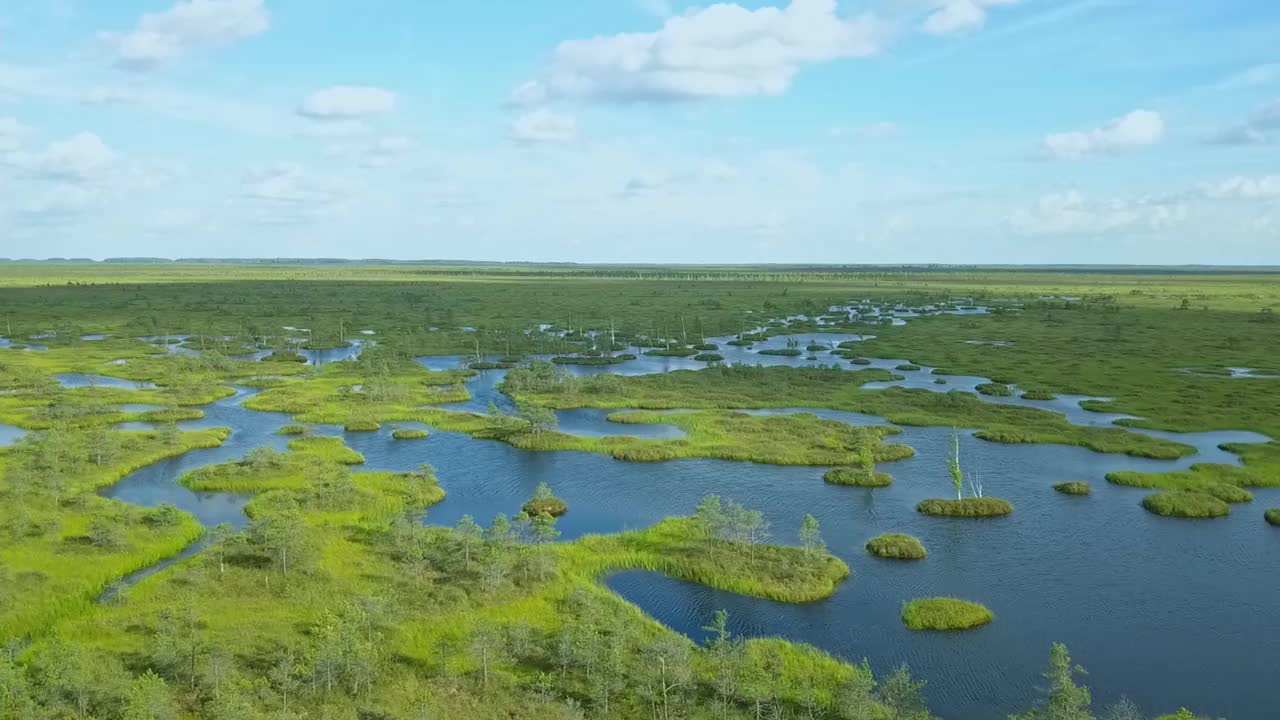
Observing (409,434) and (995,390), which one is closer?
(409,434)

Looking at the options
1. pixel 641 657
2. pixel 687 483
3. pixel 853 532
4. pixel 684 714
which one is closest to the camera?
pixel 684 714

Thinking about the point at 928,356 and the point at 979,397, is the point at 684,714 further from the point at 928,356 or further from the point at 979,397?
the point at 928,356

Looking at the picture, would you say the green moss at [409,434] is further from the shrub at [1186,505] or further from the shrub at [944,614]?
the shrub at [1186,505]

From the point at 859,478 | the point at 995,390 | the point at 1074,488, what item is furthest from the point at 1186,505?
the point at 995,390

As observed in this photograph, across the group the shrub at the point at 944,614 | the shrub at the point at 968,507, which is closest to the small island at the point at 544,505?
the shrub at the point at 944,614

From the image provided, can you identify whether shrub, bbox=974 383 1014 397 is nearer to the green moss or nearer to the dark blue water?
the dark blue water

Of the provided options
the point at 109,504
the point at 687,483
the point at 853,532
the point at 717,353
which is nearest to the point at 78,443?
the point at 109,504

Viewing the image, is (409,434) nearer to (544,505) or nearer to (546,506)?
(544,505)
